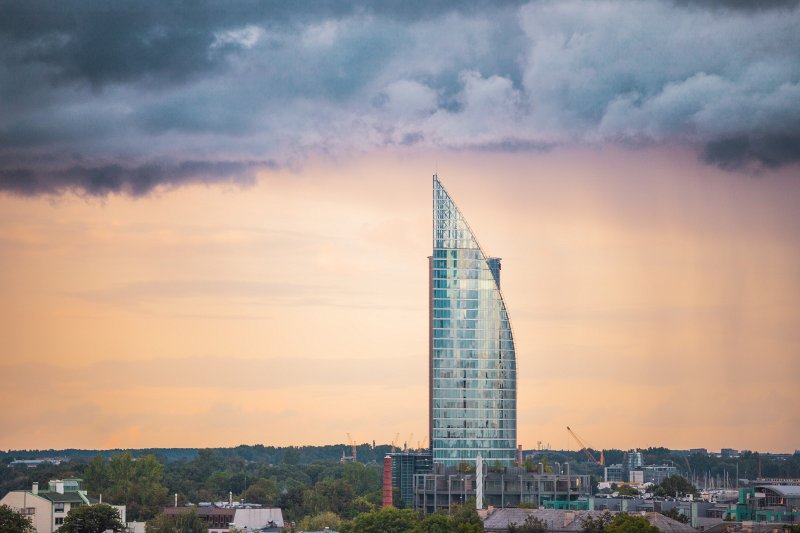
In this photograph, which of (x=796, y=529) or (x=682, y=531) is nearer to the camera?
(x=796, y=529)

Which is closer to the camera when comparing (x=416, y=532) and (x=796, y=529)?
(x=796, y=529)

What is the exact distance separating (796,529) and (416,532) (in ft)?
147

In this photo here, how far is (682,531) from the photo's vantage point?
19688 centimetres

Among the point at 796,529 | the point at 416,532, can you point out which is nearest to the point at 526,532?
the point at 416,532

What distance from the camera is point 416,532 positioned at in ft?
655

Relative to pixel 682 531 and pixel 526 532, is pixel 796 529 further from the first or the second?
pixel 526 532

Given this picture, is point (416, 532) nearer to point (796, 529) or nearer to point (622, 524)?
point (622, 524)

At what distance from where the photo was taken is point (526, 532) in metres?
200

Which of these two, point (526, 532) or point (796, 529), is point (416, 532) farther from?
point (796, 529)

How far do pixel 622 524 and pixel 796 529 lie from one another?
1918cm

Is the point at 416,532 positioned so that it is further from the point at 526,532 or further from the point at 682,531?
the point at 682,531

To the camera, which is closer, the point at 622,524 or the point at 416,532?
the point at 622,524

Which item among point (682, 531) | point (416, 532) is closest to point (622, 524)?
point (682, 531)

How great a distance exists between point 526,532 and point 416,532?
13.3 meters
